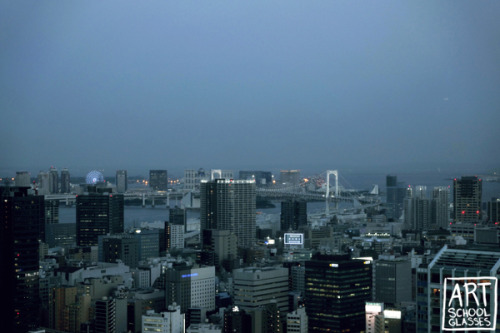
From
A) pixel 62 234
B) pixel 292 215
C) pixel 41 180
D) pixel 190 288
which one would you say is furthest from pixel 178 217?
pixel 190 288

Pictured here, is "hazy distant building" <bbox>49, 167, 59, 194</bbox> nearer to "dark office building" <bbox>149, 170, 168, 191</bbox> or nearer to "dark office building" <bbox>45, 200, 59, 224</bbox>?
"dark office building" <bbox>45, 200, 59, 224</bbox>

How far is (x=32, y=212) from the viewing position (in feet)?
28.6

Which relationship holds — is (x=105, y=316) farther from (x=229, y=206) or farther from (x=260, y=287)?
(x=229, y=206)

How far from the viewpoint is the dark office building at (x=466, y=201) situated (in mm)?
10009

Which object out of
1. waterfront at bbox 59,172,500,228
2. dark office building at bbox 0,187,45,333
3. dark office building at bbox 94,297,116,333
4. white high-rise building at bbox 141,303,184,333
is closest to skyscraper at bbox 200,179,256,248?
waterfront at bbox 59,172,500,228

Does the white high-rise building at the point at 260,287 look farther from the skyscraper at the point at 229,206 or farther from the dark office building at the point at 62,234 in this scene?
the skyscraper at the point at 229,206

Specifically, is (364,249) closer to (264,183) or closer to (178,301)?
(178,301)

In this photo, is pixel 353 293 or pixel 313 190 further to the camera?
pixel 313 190

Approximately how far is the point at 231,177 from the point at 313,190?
13.3 ft

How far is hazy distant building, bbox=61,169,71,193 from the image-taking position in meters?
11.6

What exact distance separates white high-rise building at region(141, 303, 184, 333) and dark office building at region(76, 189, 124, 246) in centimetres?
747

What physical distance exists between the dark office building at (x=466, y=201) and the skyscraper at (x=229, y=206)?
4669 mm

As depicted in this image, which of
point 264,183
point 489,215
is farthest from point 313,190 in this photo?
point 489,215

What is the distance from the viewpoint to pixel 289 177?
18.2 metres
